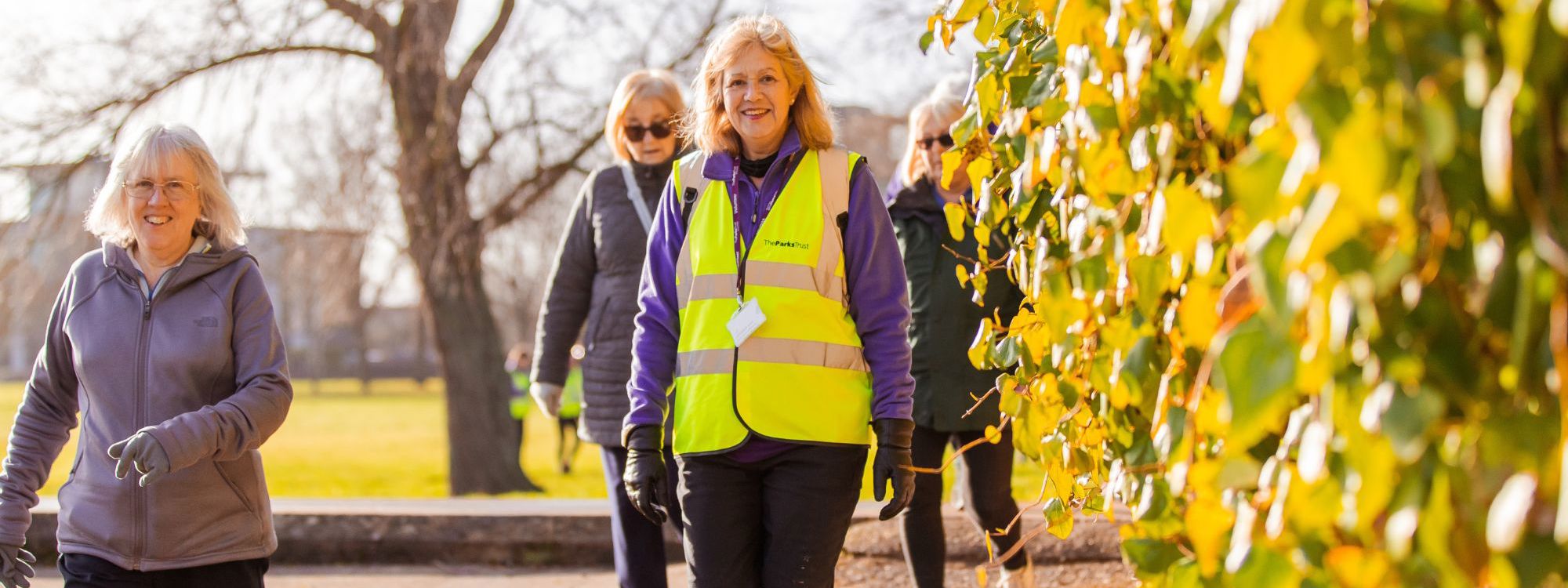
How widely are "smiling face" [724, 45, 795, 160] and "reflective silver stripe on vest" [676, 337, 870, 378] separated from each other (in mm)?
485

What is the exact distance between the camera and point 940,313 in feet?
14.4

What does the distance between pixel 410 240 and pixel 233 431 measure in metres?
8.76

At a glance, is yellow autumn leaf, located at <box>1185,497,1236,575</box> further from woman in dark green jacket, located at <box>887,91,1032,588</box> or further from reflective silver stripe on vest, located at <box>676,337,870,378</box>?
woman in dark green jacket, located at <box>887,91,1032,588</box>

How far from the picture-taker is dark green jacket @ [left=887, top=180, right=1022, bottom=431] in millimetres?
4289

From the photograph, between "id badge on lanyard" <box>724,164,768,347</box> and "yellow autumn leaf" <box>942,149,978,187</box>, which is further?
"id badge on lanyard" <box>724,164,768,347</box>

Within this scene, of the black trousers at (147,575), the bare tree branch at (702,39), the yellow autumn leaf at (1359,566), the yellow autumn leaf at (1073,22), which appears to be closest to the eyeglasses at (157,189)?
the black trousers at (147,575)

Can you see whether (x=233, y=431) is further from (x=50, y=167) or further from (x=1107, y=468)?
(x=50, y=167)

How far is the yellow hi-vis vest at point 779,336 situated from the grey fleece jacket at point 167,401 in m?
0.96

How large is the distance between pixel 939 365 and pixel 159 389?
2.17m

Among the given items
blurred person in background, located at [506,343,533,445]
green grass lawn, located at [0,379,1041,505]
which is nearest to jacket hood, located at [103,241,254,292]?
green grass lawn, located at [0,379,1041,505]

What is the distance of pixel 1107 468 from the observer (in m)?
2.18

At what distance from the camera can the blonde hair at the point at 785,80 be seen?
3209 mm

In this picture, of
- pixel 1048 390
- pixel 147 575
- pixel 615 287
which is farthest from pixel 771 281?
pixel 147 575

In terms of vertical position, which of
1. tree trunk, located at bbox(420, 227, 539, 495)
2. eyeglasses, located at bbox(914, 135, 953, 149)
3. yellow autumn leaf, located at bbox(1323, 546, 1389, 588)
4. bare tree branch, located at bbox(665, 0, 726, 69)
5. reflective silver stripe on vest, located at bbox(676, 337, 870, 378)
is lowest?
tree trunk, located at bbox(420, 227, 539, 495)
